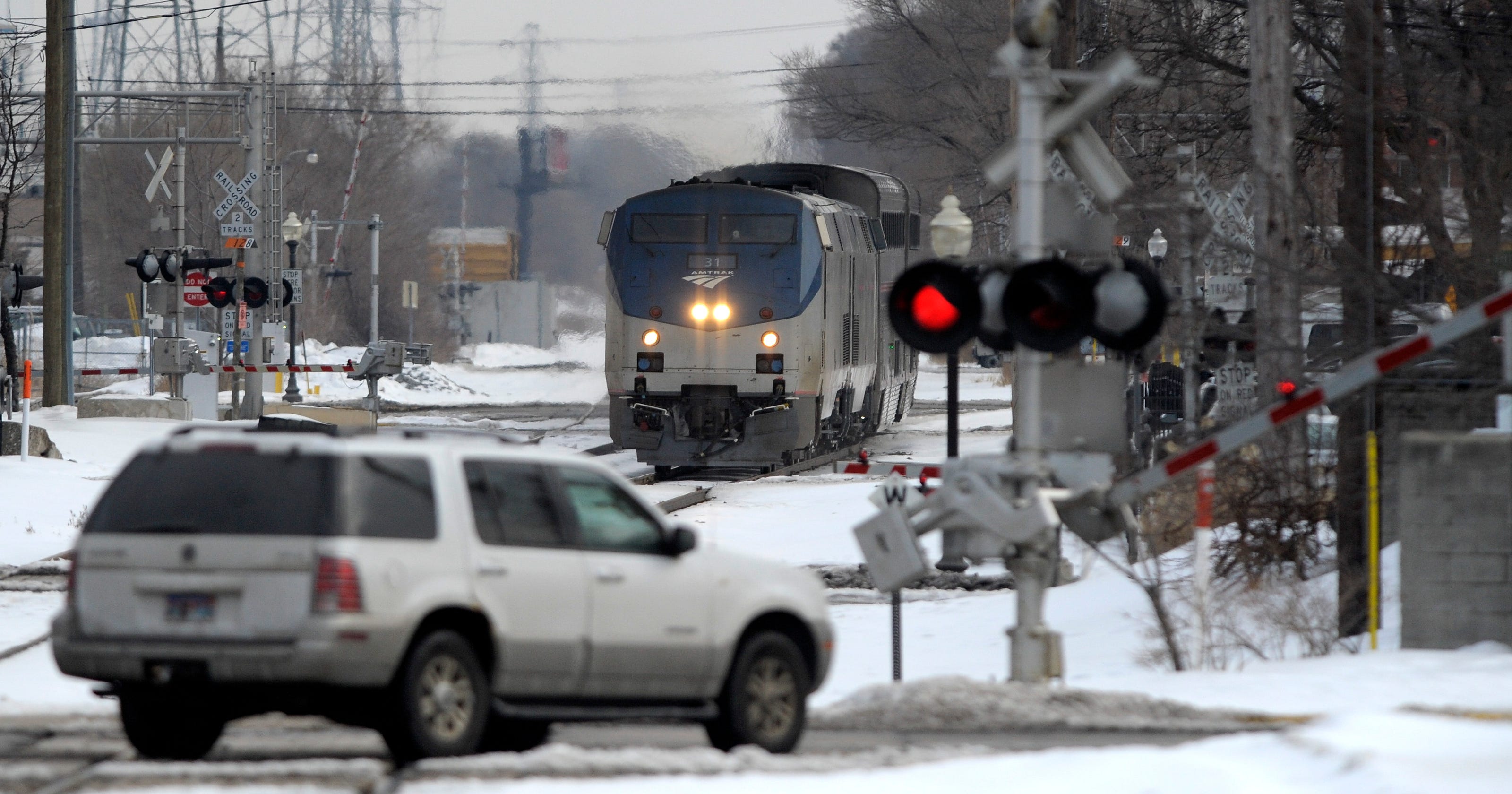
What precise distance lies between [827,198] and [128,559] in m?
23.3

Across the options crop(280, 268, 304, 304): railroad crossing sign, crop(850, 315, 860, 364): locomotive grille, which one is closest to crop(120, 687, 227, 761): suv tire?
crop(850, 315, 860, 364): locomotive grille

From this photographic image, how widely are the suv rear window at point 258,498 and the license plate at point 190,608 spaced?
0.26 m

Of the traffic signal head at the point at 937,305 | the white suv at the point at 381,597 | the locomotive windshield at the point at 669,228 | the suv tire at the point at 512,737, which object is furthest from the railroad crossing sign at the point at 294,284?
the white suv at the point at 381,597

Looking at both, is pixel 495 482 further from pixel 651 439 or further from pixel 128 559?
pixel 651 439

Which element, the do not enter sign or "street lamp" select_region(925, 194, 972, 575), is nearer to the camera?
"street lamp" select_region(925, 194, 972, 575)

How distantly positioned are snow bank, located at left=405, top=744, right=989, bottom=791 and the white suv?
177 millimetres

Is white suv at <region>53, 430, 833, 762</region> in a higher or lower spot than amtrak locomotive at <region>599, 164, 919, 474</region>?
lower

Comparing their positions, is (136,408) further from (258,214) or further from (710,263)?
(710,263)

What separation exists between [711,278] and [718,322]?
640mm

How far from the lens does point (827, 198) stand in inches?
1211

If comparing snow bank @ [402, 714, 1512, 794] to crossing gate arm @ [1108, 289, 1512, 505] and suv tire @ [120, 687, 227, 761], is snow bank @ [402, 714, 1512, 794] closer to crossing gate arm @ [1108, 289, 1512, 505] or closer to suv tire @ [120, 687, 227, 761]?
suv tire @ [120, 687, 227, 761]

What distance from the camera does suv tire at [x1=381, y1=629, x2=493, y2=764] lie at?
804 centimetres

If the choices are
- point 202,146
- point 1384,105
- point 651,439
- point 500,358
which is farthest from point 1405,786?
point 500,358

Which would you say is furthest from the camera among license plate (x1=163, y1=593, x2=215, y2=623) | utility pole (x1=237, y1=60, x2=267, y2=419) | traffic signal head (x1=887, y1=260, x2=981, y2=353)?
utility pole (x1=237, y1=60, x2=267, y2=419)
